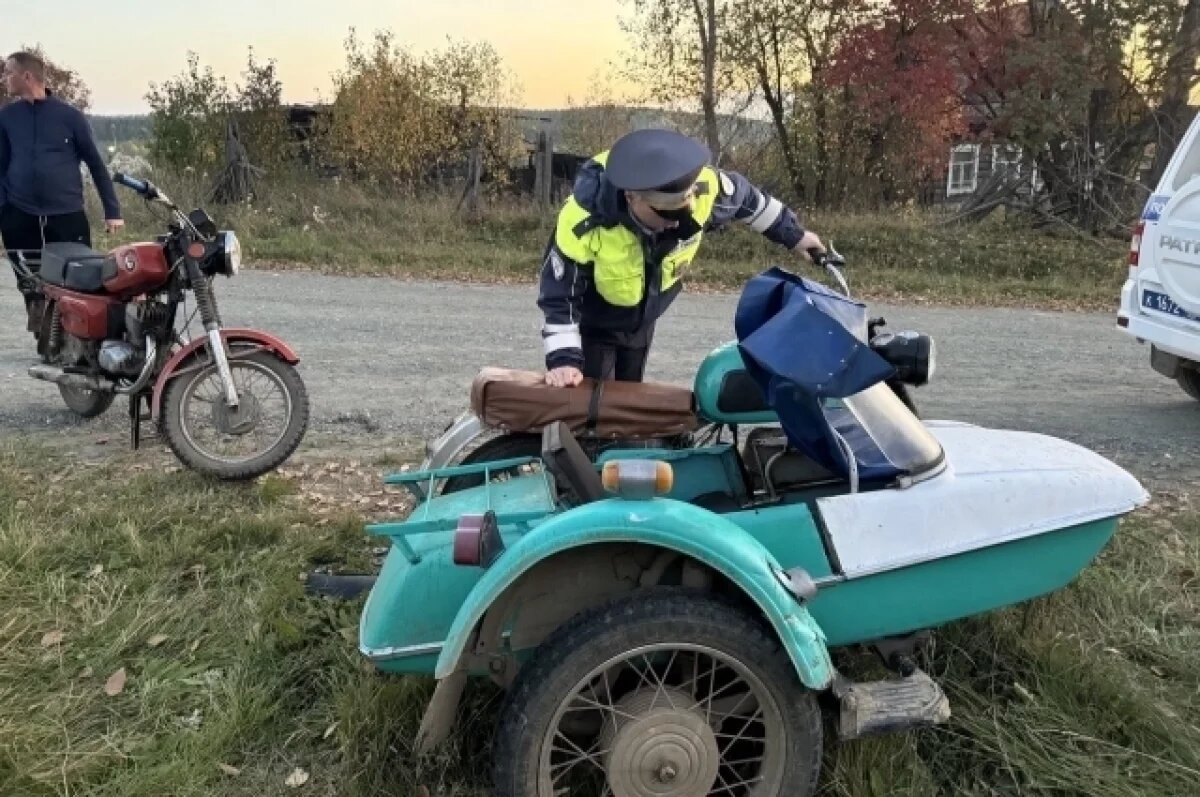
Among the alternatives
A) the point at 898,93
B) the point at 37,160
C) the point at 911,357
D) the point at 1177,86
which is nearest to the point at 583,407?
the point at 911,357

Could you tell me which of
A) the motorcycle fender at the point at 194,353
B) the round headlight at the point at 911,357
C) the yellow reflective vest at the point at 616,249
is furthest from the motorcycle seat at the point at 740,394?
the motorcycle fender at the point at 194,353

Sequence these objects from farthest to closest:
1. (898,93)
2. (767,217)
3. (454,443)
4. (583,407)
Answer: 1. (898,93)
2. (767,217)
3. (454,443)
4. (583,407)

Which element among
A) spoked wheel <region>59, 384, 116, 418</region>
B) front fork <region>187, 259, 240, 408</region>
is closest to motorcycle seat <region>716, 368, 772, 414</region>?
front fork <region>187, 259, 240, 408</region>

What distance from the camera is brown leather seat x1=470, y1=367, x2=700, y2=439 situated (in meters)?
3.41

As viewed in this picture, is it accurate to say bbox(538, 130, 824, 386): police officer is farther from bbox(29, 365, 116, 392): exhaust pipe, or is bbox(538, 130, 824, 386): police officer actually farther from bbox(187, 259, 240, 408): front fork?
bbox(29, 365, 116, 392): exhaust pipe

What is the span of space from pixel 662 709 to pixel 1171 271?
5.07m

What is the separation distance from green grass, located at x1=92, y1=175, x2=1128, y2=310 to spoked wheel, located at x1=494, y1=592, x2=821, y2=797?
10.3 metres

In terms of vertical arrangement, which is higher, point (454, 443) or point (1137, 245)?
point (1137, 245)

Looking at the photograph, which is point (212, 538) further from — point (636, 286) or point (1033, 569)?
point (1033, 569)

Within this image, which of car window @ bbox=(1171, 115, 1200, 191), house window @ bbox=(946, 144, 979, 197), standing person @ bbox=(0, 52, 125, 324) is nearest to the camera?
car window @ bbox=(1171, 115, 1200, 191)

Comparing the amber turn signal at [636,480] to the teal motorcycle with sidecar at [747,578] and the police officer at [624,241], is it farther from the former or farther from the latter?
the police officer at [624,241]

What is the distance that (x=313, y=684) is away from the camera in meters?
3.19

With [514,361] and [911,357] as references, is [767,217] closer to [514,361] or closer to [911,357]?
[911,357]

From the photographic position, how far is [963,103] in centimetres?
1719
